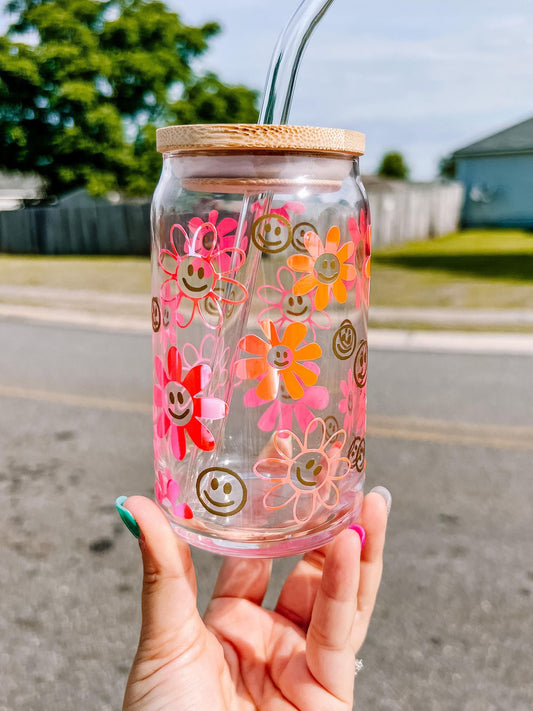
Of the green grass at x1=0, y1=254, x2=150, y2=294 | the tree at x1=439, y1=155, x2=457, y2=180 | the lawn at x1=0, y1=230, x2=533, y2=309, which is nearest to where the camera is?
the lawn at x1=0, y1=230, x2=533, y2=309

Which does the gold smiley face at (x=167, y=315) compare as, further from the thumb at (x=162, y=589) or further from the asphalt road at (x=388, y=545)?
the asphalt road at (x=388, y=545)

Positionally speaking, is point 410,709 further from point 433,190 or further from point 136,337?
point 433,190

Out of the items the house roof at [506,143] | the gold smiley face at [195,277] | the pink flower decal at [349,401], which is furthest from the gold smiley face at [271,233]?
the house roof at [506,143]

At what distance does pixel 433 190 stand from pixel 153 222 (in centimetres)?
2532

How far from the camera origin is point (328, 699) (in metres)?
1.40

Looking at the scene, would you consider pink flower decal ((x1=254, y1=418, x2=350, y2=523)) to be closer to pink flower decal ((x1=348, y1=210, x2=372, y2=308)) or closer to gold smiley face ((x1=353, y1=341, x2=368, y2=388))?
gold smiley face ((x1=353, y1=341, x2=368, y2=388))

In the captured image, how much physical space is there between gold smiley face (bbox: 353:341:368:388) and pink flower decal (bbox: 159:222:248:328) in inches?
11.4

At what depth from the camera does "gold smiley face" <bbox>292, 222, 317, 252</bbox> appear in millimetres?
1271

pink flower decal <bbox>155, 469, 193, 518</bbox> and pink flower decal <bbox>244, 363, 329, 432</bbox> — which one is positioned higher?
pink flower decal <bbox>244, 363, 329, 432</bbox>

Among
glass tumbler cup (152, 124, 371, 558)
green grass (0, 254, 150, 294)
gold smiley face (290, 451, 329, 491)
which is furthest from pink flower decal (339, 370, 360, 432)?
green grass (0, 254, 150, 294)

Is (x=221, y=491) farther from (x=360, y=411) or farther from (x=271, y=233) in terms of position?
(x=271, y=233)

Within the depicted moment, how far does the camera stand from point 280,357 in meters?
1.30

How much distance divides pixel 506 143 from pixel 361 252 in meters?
32.1

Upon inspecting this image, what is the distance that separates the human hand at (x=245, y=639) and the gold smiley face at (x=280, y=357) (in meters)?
0.33
